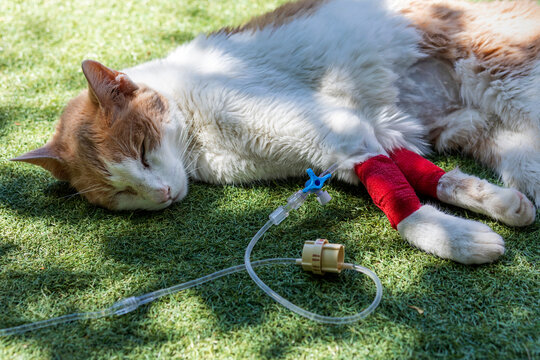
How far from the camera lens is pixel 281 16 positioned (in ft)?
8.27

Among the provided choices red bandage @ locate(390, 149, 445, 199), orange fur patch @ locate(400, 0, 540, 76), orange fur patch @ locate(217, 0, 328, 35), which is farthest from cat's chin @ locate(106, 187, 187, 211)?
orange fur patch @ locate(400, 0, 540, 76)

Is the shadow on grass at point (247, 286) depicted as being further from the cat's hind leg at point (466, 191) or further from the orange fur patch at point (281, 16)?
the orange fur patch at point (281, 16)

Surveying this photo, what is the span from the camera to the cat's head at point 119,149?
7.06 ft

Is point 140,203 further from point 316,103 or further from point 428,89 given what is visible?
point 428,89

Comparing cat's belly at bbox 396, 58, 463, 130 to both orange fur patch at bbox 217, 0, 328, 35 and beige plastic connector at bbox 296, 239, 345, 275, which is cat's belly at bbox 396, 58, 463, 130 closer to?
orange fur patch at bbox 217, 0, 328, 35

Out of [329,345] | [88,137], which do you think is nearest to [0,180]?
[88,137]

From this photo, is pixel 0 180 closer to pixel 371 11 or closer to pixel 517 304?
pixel 371 11

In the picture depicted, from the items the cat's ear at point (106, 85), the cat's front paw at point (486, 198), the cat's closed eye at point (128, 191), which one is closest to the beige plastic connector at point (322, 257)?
the cat's front paw at point (486, 198)

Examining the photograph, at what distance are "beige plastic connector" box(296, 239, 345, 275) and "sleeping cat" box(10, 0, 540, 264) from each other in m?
0.52

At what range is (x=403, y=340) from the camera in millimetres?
1508

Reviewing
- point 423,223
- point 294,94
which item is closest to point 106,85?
point 294,94

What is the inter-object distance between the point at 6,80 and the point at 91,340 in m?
2.42

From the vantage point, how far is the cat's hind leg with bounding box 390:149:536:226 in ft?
6.15

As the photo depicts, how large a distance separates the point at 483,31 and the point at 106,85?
6.10ft
